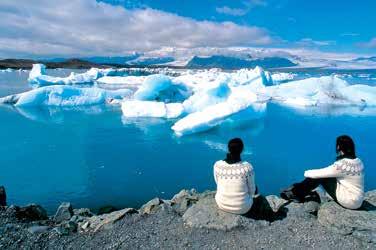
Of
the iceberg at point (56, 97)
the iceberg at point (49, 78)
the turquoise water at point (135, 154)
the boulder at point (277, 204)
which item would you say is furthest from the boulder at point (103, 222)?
the iceberg at point (49, 78)

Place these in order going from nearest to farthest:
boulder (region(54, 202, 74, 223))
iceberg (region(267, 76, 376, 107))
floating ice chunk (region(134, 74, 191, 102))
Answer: boulder (region(54, 202, 74, 223)), floating ice chunk (region(134, 74, 191, 102)), iceberg (region(267, 76, 376, 107))

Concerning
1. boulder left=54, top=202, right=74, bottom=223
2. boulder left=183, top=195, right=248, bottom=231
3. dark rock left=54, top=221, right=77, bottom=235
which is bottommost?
boulder left=54, top=202, right=74, bottom=223

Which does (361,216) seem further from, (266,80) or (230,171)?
(266,80)

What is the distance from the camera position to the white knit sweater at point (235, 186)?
118 inches

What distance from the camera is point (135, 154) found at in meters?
7.60

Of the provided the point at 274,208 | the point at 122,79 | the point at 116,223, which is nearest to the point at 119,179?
the point at 116,223

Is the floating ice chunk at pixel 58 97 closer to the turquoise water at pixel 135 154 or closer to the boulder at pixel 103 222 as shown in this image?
the turquoise water at pixel 135 154

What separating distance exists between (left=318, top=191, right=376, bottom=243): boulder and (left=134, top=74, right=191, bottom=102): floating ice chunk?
11869 mm

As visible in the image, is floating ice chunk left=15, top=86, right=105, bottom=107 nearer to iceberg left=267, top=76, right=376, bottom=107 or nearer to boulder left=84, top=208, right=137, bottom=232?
iceberg left=267, top=76, right=376, bottom=107

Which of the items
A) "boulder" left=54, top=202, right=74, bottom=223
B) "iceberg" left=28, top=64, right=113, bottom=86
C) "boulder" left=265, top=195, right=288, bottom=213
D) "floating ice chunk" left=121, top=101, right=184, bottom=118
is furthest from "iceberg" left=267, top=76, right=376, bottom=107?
"boulder" left=54, top=202, right=74, bottom=223

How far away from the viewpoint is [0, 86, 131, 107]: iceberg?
14.8m

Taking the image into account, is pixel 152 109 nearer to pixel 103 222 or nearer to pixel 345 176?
pixel 103 222

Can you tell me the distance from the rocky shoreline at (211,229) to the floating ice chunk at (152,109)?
880 cm

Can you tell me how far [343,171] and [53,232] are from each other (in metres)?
2.39
